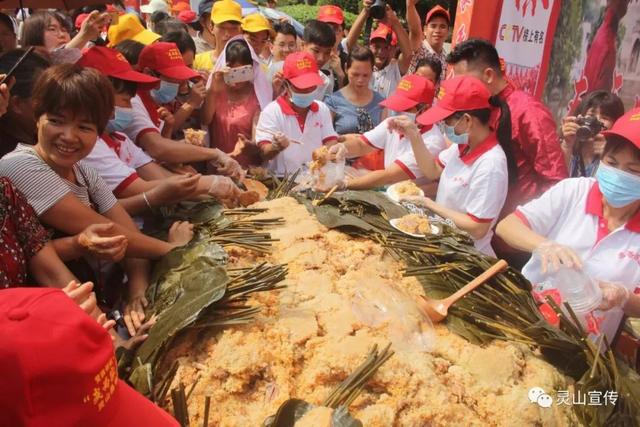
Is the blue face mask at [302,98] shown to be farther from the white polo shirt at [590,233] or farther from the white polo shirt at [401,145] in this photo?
the white polo shirt at [590,233]

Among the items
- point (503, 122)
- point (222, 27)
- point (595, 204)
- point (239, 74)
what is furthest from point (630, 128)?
point (222, 27)

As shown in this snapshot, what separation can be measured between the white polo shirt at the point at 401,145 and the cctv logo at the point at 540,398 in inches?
86.3

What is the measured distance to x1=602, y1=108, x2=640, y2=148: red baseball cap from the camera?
2229mm

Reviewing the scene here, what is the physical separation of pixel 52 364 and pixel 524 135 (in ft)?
11.0

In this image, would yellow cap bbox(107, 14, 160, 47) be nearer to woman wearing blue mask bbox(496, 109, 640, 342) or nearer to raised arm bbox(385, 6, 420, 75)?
raised arm bbox(385, 6, 420, 75)

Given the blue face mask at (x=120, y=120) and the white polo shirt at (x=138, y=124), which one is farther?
the white polo shirt at (x=138, y=124)

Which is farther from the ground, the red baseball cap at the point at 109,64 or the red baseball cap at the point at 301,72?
the red baseball cap at the point at 109,64

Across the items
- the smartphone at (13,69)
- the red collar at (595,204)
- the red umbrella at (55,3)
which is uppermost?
the red umbrella at (55,3)

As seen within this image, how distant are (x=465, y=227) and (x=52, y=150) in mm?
2152

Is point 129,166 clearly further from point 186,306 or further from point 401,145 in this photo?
point 401,145

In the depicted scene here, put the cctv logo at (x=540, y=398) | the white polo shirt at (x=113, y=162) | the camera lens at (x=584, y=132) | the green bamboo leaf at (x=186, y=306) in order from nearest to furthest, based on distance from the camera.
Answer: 1. the cctv logo at (x=540, y=398)
2. the green bamboo leaf at (x=186, y=306)
3. the white polo shirt at (x=113, y=162)
4. the camera lens at (x=584, y=132)

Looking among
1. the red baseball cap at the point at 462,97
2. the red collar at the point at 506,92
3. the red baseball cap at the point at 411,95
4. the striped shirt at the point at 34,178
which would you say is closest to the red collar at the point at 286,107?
the red baseball cap at the point at 411,95

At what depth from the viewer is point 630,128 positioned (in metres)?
2.26

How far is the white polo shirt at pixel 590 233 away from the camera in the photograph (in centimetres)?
236
